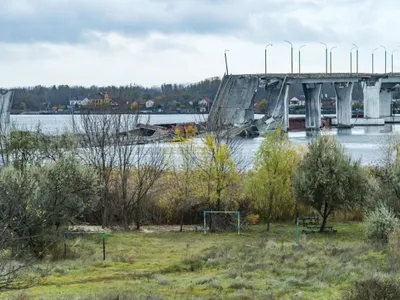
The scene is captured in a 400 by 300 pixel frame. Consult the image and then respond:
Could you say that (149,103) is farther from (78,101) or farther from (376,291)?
(376,291)

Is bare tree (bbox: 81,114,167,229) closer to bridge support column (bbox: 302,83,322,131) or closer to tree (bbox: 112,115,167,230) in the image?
tree (bbox: 112,115,167,230)

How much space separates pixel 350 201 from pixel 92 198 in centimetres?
1152

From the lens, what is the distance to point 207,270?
17641 mm

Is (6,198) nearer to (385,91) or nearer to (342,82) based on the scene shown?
(342,82)

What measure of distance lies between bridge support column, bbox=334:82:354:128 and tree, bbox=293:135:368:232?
76038 mm

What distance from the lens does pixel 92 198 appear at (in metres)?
27.8

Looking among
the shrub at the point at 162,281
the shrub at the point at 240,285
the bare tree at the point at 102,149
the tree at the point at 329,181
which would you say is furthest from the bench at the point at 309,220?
the shrub at the point at 240,285

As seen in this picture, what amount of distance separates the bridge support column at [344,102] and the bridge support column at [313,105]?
521 centimetres

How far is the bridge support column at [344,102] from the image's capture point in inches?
4050

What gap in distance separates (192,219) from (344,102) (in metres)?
75.5

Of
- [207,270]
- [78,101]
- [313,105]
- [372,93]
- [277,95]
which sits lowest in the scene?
[207,270]

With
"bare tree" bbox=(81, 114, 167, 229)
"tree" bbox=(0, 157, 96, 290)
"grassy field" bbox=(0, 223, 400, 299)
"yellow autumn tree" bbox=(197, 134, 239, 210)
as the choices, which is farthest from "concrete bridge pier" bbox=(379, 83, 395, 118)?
"tree" bbox=(0, 157, 96, 290)

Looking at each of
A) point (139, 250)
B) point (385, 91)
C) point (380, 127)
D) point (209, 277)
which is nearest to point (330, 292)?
point (209, 277)

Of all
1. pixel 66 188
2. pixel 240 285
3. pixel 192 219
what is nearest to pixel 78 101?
pixel 192 219
